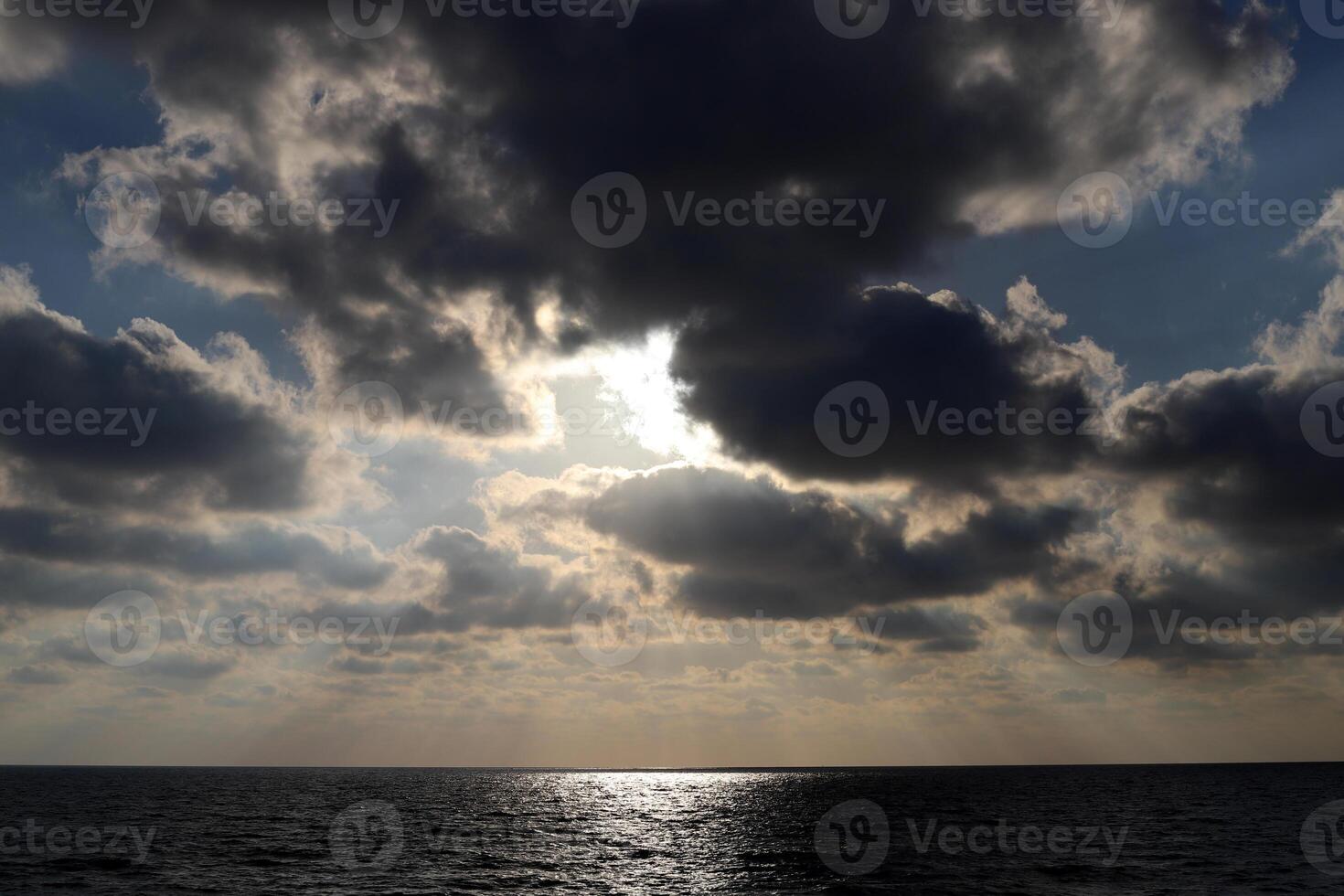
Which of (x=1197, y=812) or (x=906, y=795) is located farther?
(x=906, y=795)

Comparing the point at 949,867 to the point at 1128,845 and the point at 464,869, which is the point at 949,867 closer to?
the point at 1128,845

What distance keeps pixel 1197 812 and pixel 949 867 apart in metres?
75.0

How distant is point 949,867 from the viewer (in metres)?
63.8

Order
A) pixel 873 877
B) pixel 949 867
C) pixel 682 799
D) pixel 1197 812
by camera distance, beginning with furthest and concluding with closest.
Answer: pixel 682 799 → pixel 1197 812 → pixel 949 867 → pixel 873 877

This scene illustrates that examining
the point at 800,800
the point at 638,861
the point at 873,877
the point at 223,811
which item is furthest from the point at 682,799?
the point at 873,877

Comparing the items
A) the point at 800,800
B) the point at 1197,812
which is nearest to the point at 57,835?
the point at 800,800

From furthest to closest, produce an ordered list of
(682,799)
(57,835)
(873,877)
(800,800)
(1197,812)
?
(682,799) < (800,800) < (1197,812) < (57,835) < (873,877)

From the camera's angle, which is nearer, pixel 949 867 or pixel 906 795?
pixel 949 867

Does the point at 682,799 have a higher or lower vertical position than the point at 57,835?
lower

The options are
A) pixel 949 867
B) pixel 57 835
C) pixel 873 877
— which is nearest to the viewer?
pixel 873 877

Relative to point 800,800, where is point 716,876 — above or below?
above

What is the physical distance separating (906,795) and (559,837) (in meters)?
102

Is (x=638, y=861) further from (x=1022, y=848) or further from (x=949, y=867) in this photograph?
(x=1022, y=848)

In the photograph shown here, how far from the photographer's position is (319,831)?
Result: 299 ft
